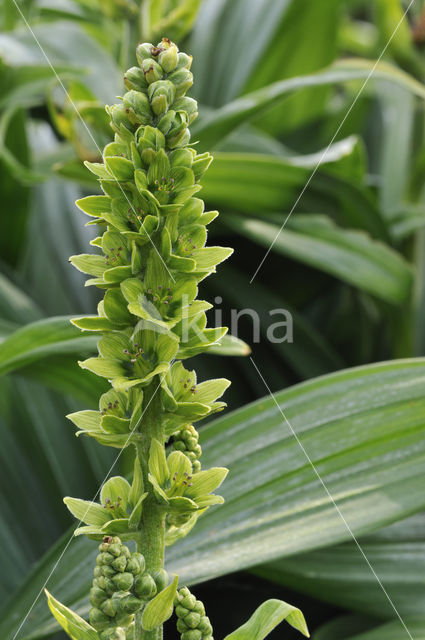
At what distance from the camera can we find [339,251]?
0.92 metres

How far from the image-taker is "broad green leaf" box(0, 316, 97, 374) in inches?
22.8

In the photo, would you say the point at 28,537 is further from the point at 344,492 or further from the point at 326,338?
the point at 326,338

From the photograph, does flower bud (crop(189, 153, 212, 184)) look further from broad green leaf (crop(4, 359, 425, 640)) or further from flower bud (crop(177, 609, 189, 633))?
broad green leaf (crop(4, 359, 425, 640))

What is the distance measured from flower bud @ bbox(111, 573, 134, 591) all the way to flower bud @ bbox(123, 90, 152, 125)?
202mm

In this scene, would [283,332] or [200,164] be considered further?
[283,332]

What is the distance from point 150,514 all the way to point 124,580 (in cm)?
4

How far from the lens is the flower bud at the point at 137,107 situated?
0.33m

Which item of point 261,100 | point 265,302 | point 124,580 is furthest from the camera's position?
point 265,302

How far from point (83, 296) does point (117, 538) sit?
77 centimetres

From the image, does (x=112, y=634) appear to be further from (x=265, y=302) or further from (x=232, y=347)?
(x=265, y=302)

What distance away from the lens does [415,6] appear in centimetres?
113

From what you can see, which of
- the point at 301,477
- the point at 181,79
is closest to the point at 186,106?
the point at 181,79

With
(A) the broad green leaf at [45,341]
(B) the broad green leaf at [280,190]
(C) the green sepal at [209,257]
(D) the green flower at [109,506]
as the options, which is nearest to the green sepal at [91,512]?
(D) the green flower at [109,506]

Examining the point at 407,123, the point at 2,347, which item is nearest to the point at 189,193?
the point at 2,347
